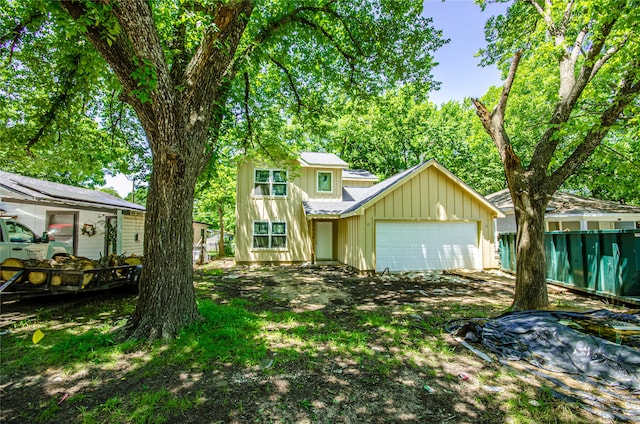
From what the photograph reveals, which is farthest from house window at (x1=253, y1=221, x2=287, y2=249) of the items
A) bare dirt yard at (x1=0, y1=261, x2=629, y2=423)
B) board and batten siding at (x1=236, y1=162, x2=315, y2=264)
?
bare dirt yard at (x1=0, y1=261, x2=629, y2=423)

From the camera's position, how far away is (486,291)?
26.3 ft

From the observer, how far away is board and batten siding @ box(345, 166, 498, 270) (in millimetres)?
11039

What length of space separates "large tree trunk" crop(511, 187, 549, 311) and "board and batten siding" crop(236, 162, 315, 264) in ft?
33.2

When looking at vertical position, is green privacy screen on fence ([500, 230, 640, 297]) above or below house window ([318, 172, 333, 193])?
below

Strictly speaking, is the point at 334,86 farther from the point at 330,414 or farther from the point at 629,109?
the point at 330,414

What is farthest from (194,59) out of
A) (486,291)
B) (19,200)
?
(486,291)

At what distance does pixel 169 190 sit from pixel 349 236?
951 centimetres

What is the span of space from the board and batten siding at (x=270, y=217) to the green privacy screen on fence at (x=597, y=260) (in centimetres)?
1012

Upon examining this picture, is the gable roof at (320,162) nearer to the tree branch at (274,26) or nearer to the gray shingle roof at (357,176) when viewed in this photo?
the gray shingle roof at (357,176)

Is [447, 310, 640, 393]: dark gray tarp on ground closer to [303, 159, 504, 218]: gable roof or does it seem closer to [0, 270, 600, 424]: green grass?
[0, 270, 600, 424]: green grass

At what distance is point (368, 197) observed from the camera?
38.9 feet

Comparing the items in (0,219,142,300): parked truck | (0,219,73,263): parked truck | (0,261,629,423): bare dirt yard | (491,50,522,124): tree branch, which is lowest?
(0,261,629,423): bare dirt yard

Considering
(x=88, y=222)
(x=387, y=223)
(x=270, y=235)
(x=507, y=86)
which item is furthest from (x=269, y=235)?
(x=507, y=86)

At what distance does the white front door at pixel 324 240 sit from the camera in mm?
15219
